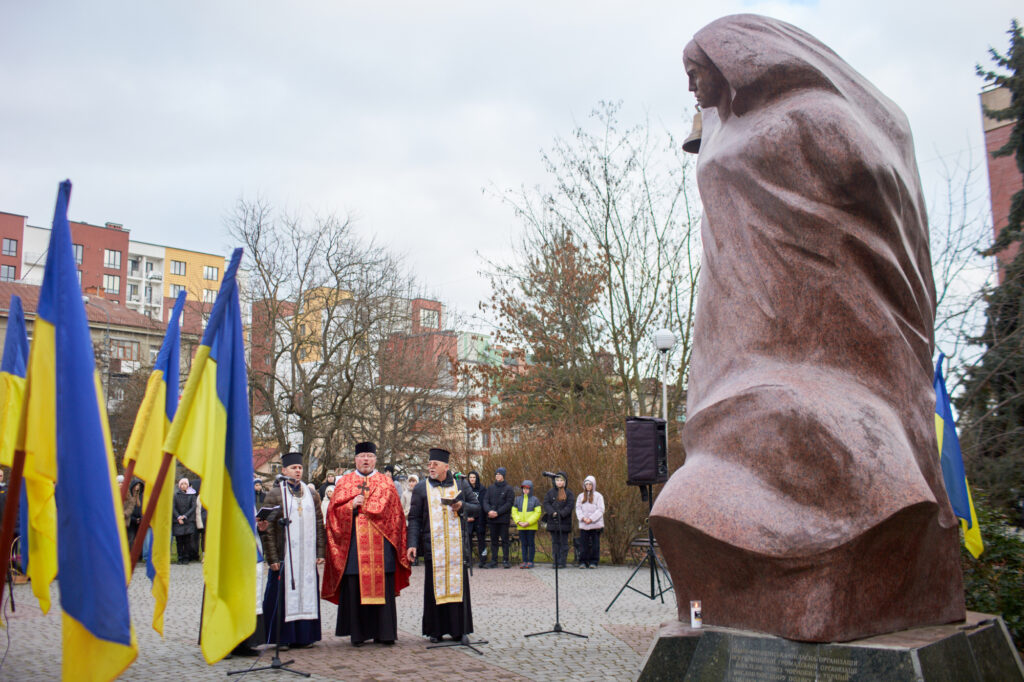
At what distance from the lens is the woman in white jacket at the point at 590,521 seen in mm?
16250

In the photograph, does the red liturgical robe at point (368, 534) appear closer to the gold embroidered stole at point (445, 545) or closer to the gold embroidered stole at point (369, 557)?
the gold embroidered stole at point (369, 557)

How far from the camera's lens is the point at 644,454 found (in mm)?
10234

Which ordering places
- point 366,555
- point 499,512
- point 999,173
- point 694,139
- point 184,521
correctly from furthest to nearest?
point 999,173 < point 184,521 < point 499,512 < point 366,555 < point 694,139

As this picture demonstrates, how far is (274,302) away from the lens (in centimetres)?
2431

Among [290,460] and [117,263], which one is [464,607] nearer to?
[290,460]

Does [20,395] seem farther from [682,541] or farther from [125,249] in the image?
[125,249]

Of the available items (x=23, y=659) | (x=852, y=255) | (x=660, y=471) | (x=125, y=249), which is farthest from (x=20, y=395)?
(x=125, y=249)

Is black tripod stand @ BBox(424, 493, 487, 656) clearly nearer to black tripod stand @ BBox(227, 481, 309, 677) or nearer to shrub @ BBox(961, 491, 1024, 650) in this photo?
black tripod stand @ BBox(227, 481, 309, 677)

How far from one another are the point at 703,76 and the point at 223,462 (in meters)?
4.00

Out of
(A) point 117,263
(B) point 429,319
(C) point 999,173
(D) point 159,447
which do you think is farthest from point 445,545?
(A) point 117,263

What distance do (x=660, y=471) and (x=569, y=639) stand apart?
246 cm

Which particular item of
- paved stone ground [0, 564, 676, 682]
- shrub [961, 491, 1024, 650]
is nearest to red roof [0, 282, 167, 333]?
paved stone ground [0, 564, 676, 682]

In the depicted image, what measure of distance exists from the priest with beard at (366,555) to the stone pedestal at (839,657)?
4127 millimetres

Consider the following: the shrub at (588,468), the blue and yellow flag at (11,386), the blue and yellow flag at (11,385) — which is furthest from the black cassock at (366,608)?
the shrub at (588,468)
